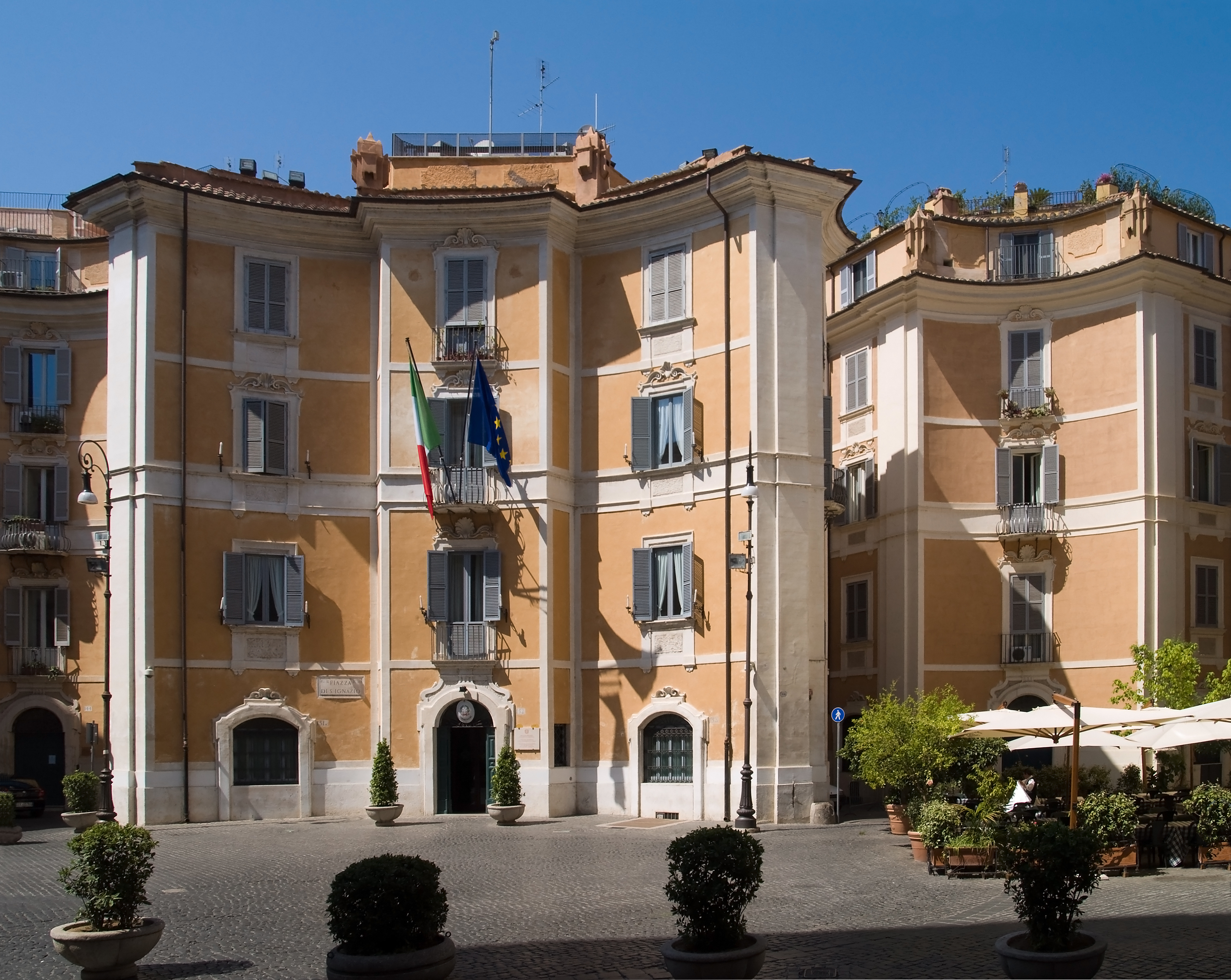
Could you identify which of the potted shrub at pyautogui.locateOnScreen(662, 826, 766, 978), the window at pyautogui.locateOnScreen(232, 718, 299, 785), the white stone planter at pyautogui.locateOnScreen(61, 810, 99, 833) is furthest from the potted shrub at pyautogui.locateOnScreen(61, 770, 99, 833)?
the potted shrub at pyautogui.locateOnScreen(662, 826, 766, 978)

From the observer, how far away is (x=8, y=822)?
87.7 feet

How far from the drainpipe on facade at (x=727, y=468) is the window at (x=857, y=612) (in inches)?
337

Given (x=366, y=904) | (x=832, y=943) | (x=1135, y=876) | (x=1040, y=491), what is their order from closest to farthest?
(x=366, y=904) < (x=832, y=943) < (x=1135, y=876) < (x=1040, y=491)

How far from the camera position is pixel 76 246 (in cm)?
3956

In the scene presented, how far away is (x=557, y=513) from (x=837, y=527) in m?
10.4

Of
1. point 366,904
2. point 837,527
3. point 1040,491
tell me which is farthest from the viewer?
point 837,527

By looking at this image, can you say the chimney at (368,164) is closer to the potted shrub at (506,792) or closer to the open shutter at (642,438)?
the open shutter at (642,438)

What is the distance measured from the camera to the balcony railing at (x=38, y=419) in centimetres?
3794

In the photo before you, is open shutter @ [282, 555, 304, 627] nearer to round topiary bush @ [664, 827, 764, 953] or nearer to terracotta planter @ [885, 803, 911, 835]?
terracotta planter @ [885, 803, 911, 835]

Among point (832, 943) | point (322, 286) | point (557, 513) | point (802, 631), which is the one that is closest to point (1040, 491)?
point (802, 631)

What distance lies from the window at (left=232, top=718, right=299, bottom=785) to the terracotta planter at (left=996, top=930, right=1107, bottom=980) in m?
24.2

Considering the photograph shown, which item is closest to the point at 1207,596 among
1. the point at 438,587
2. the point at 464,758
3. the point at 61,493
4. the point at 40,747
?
the point at 464,758

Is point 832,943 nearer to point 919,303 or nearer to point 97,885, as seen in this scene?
point 97,885

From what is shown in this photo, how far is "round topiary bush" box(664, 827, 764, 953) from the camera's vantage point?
1095 cm
